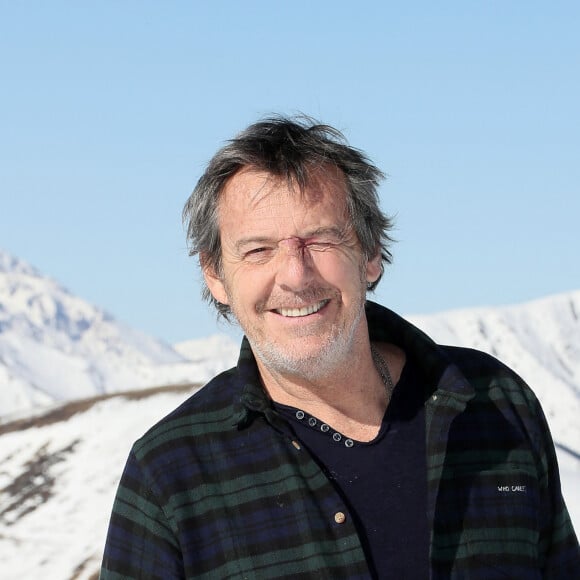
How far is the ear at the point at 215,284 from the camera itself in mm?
5044

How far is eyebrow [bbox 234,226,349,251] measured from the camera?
15.3 ft

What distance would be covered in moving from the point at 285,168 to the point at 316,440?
1.03m

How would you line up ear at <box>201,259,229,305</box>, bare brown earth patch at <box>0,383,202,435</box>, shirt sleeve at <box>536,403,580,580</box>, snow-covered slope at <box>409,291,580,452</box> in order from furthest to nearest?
snow-covered slope at <box>409,291,580,452</box> < bare brown earth patch at <box>0,383,202,435</box> < ear at <box>201,259,229,305</box> < shirt sleeve at <box>536,403,580,580</box>

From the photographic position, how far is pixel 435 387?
16.3 feet

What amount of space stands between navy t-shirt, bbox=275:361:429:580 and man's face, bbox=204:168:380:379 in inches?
10.9

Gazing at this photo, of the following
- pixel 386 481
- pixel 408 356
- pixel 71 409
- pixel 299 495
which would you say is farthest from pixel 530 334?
pixel 299 495

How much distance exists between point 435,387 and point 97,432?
3824 cm

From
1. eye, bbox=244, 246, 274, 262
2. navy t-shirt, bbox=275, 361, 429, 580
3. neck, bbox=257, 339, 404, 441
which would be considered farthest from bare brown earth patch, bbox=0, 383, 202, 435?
eye, bbox=244, 246, 274, 262

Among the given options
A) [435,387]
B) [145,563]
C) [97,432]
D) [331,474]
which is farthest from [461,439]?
[97,432]

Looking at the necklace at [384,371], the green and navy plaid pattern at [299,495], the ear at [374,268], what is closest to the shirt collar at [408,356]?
the green and navy plaid pattern at [299,495]

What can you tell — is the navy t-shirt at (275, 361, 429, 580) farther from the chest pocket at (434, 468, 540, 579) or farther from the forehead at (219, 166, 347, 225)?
the forehead at (219, 166, 347, 225)

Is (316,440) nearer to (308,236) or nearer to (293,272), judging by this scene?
(293,272)

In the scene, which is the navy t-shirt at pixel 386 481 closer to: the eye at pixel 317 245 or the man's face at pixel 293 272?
the man's face at pixel 293 272

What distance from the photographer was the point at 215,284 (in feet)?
16.7
